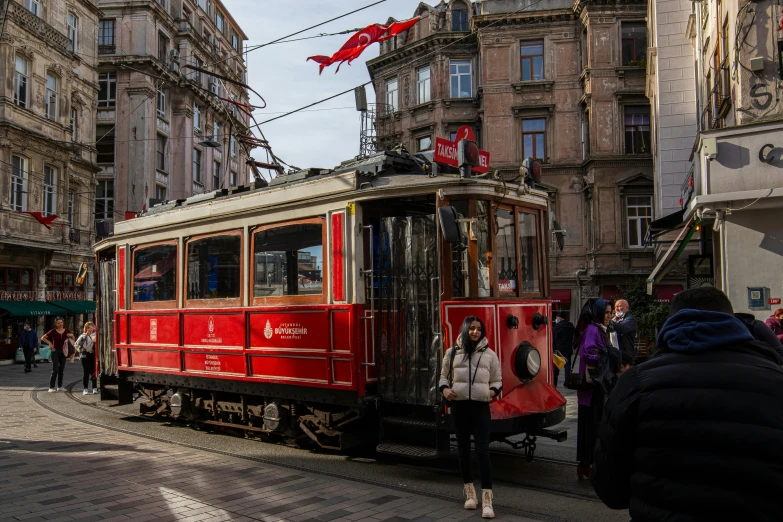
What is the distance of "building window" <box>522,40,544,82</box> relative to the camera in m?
29.3

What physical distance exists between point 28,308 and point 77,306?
3170 millimetres

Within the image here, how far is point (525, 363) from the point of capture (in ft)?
23.9

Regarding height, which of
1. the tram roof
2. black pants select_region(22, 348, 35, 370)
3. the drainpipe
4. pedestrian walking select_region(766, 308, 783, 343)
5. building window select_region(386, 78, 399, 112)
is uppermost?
building window select_region(386, 78, 399, 112)

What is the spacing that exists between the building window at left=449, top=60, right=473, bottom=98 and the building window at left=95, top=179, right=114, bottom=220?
19.8m

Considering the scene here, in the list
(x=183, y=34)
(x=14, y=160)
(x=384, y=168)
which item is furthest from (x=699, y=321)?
(x=183, y=34)

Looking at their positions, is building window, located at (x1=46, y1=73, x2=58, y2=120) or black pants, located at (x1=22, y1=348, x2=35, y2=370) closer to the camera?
black pants, located at (x1=22, y1=348, x2=35, y2=370)

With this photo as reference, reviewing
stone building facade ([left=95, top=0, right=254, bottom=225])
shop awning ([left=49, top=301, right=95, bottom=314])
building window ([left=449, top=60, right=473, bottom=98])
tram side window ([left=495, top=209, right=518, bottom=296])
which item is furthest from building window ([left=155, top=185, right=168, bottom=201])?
tram side window ([left=495, top=209, right=518, bottom=296])

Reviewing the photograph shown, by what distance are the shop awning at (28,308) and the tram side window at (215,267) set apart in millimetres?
19720

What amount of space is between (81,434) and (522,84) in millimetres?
23327

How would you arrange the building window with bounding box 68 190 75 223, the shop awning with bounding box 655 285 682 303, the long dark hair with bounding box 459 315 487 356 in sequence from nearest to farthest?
the long dark hair with bounding box 459 315 487 356 → the shop awning with bounding box 655 285 682 303 → the building window with bounding box 68 190 75 223

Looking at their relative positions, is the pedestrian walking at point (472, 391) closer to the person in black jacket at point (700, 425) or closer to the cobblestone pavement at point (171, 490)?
the cobblestone pavement at point (171, 490)

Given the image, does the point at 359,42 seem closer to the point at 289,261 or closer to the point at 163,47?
the point at 289,261

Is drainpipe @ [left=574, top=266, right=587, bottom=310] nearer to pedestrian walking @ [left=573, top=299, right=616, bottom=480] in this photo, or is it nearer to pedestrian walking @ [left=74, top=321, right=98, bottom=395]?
pedestrian walking @ [left=74, top=321, right=98, bottom=395]

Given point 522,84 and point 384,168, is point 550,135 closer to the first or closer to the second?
point 522,84
